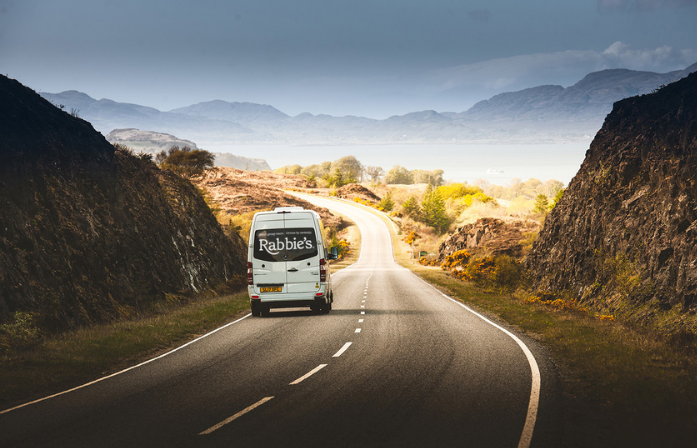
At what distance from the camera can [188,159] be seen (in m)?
44.7

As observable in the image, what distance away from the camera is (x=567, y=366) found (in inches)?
407

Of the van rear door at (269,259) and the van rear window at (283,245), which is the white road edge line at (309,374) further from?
the van rear window at (283,245)

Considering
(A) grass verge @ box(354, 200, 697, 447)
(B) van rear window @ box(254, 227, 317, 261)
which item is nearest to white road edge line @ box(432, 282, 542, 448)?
(A) grass verge @ box(354, 200, 697, 447)

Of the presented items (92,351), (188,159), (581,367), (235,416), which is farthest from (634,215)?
(188,159)

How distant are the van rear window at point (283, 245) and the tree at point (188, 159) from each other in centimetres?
2650

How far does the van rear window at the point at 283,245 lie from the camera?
18141 millimetres

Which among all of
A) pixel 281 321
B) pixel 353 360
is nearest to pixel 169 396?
pixel 353 360

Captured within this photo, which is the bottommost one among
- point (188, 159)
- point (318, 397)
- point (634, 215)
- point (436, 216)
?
point (436, 216)

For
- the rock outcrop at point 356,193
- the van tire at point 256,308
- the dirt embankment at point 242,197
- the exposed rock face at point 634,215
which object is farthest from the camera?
the rock outcrop at point 356,193

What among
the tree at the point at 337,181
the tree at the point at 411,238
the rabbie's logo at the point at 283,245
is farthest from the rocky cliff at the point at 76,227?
the tree at the point at 337,181

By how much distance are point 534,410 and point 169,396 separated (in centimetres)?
521

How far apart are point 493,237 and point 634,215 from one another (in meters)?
31.5

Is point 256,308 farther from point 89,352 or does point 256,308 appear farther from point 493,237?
point 493,237

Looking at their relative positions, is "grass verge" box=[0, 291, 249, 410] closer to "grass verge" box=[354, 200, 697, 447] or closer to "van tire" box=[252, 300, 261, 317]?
"van tire" box=[252, 300, 261, 317]
